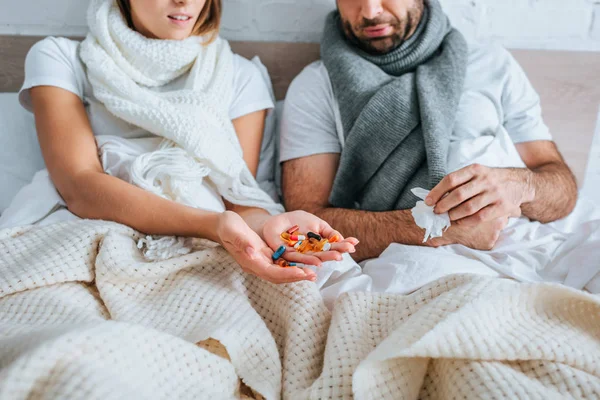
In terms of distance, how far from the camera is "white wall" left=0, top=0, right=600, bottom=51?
1.39 metres

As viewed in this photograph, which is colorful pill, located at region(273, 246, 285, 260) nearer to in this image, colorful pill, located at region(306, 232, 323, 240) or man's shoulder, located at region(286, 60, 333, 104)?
colorful pill, located at region(306, 232, 323, 240)

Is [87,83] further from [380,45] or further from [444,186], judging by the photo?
[444,186]

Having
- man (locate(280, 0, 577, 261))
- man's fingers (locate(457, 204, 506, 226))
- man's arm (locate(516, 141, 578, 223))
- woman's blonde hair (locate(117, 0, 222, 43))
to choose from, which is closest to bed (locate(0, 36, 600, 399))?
man's fingers (locate(457, 204, 506, 226))

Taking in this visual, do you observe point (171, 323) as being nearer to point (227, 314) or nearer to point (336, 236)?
point (227, 314)

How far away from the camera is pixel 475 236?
1085 mm

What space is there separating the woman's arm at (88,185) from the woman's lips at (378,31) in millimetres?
692

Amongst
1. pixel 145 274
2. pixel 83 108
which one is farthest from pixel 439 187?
pixel 83 108

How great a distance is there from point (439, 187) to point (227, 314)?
1.48ft

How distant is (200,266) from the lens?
3.10ft

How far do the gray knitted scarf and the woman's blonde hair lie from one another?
307 millimetres

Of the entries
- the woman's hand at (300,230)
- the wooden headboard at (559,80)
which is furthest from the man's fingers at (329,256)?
the wooden headboard at (559,80)

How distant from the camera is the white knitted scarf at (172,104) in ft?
3.59

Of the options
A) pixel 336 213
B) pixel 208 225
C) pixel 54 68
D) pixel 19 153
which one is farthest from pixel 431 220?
pixel 19 153

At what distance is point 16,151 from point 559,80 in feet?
5.33
